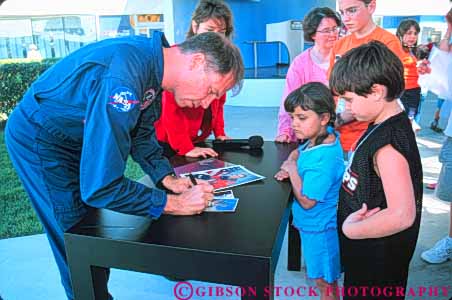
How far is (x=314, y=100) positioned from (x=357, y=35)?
2.61 ft

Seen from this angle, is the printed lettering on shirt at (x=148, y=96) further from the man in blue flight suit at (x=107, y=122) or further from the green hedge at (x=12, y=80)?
the green hedge at (x=12, y=80)

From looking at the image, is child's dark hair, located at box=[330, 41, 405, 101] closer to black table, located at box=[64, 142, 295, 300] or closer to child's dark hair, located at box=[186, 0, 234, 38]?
black table, located at box=[64, 142, 295, 300]

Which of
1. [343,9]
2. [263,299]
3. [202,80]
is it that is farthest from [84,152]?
[343,9]

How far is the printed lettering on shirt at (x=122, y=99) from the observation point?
910 millimetres

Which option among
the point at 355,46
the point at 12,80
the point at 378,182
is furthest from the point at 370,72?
the point at 12,80

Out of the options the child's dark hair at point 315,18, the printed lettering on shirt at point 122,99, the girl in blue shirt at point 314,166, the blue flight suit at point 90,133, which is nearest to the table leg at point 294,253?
the girl in blue shirt at point 314,166

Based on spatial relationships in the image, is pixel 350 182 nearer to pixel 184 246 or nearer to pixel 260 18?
pixel 184 246

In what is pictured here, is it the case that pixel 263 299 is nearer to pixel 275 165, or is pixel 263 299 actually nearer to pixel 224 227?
pixel 224 227

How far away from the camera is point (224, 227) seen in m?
1.04

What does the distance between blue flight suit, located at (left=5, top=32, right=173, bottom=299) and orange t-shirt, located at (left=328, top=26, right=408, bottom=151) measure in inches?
38.4

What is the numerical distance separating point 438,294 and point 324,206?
821 millimetres

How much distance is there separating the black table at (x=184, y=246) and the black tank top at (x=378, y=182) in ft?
0.69

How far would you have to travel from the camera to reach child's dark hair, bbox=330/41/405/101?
1151 millimetres

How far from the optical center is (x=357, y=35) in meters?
2.07
